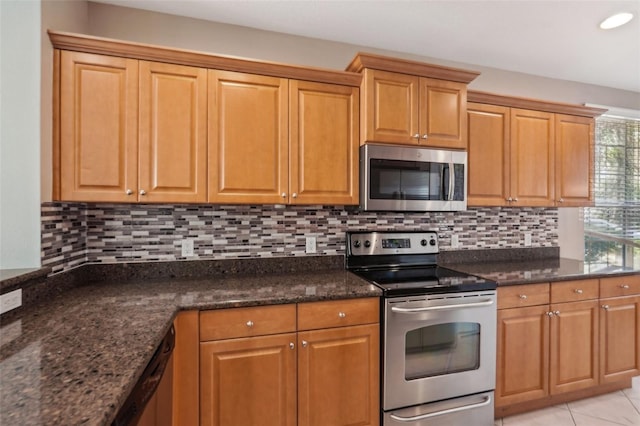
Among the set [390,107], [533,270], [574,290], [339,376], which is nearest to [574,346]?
[574,290]

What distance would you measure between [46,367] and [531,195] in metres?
2.92

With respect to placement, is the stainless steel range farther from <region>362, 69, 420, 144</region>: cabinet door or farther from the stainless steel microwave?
<region>362, 69, 420, 144</region>: cabinet door

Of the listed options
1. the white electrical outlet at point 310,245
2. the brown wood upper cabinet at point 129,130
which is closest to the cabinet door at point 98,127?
the brown wood upper cabinet at point 129,130

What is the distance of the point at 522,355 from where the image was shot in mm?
2037

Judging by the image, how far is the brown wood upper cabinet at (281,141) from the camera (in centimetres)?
180

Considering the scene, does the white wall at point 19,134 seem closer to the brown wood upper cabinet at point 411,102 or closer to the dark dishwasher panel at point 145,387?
the dark dishwasher panel at point 145,387

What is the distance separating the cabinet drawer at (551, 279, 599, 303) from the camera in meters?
Result: 2.10

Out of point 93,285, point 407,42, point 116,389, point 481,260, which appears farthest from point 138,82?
point 481,260

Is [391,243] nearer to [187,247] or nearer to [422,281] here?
[422,281]

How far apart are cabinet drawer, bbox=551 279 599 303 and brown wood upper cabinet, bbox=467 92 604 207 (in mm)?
630

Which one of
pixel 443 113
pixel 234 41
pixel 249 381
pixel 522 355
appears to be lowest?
pixel 522 355

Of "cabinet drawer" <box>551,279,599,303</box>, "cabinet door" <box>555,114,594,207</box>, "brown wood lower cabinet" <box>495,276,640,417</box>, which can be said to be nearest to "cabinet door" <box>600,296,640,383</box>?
"brown wood lower cabinet" <box>495,276,640,417</box>

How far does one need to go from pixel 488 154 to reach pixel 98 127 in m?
2.50

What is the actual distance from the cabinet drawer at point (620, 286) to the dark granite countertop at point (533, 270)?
0.05 meters
